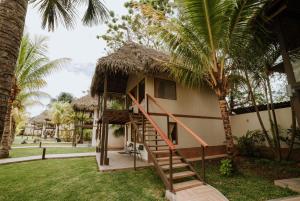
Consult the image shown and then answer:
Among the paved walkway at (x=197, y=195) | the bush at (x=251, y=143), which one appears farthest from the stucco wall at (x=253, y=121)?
the paved walkway at (x=197, y=195)

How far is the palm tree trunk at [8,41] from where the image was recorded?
7.03 feet

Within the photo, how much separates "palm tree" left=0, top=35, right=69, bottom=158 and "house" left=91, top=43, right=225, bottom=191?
358 centimetres

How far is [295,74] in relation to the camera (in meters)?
5.02

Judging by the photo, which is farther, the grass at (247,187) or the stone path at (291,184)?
A: the stone path at (291,184)

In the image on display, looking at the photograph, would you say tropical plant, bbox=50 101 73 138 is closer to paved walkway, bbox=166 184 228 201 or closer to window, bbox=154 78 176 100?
window, bbox=154 78 176 100

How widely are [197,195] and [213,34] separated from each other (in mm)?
4262

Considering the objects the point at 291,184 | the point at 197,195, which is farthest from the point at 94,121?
the point at 291,184

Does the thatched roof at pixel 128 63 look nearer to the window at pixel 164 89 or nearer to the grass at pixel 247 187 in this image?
the window at pixel 164 89

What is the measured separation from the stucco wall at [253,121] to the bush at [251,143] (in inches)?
24.2

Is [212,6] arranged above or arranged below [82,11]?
below

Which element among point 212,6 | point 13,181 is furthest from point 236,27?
point 13,181

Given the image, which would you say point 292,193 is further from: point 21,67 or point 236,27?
point 21,67

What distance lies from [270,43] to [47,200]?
27.7 feet

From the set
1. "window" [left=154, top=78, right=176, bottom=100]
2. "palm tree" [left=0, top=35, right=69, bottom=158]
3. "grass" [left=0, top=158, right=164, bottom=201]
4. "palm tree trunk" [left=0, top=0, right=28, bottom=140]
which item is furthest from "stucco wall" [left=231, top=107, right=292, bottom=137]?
"palm tree" [left=0, top=35, right=69, bottom=158]
